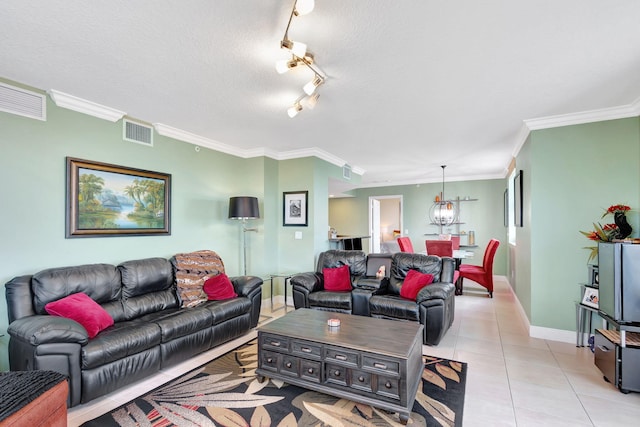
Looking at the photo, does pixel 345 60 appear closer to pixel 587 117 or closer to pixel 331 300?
pixel 331 300

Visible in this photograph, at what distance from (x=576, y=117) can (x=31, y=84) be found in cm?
551

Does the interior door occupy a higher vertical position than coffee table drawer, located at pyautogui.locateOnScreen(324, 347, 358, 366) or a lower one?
higher

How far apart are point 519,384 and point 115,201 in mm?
4335

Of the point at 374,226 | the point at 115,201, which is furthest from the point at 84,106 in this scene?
the point at 374,226

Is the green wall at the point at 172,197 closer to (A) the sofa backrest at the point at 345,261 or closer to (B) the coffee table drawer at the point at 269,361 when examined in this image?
(A) the sofa backrest at the point at 345,261

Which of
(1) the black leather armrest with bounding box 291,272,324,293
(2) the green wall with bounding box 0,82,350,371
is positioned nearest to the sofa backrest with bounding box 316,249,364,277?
(1) the black leather armrest with bounding box 291,272,324,293

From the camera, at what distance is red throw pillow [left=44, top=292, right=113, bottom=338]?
2447 mm

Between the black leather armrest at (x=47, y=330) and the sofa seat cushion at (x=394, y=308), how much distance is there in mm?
2827

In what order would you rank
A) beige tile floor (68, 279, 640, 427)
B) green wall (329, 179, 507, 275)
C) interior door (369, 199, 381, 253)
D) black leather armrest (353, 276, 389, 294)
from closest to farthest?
beige tile floor (68, 279, 640, 427)
black leather armrest (353, 276, 389, 294)
green wall (329, 179, 507, 275)
interior door (369, 199, 381, 253)

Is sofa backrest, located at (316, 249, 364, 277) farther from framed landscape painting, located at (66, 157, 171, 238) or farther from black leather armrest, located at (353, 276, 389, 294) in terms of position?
framed landscape painting, located at (66, 157, 171, 238)

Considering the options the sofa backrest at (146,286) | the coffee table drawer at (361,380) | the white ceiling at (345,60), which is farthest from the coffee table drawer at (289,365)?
the white ceiling at (345,60)

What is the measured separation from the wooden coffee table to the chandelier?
5.20 m

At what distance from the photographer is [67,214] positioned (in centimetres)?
297

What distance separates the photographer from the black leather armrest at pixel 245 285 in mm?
3732
